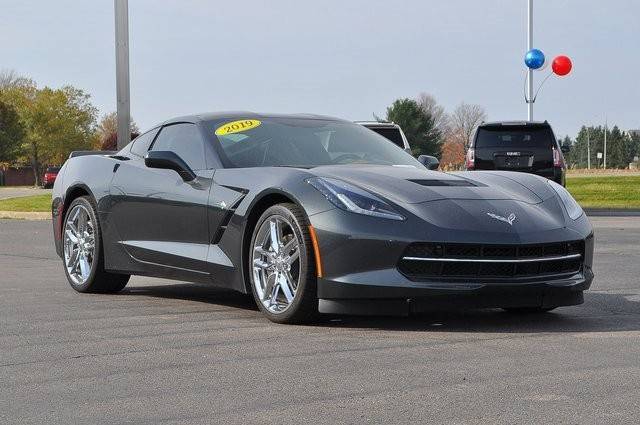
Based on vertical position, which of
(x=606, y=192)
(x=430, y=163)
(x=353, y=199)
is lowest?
(x=606, y=192)

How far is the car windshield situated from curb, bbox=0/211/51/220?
1648 cm

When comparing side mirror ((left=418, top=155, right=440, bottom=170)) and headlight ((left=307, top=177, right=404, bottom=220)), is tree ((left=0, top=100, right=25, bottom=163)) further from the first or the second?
headlight ((left=307, top=177, right=404, bottom=220))

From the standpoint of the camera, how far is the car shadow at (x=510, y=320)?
631cm

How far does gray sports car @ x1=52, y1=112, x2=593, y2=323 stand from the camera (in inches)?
241

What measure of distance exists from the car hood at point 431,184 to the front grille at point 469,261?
330 millimetres

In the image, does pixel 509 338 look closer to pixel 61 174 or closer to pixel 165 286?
pixel 165 286

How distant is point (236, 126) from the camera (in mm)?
7605

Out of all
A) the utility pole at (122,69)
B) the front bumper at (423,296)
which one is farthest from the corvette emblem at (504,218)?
the utility pole at (122,69)

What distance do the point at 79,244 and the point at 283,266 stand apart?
2.67 meters

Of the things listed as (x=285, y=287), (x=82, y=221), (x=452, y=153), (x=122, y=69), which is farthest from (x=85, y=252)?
(x=452, y=153)

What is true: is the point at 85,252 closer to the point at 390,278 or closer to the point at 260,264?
the point at 260,264

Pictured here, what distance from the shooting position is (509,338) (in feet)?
19.4

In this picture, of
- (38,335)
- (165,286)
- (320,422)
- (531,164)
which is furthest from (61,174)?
(531,164)

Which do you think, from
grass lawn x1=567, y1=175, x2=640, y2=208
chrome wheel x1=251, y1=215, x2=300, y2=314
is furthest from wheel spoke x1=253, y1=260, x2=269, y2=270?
grass lawn x1=567, y1=175, x2=640, y2=208
